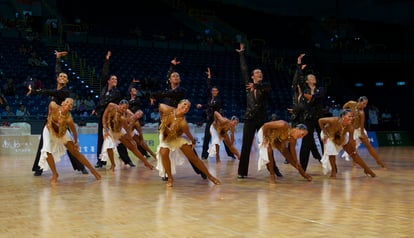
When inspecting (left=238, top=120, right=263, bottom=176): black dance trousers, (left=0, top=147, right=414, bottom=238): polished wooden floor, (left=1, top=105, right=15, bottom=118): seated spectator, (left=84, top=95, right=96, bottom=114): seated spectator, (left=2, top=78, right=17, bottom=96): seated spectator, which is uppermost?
(left=2, top=78, right=17, bottom=96): seated spectator

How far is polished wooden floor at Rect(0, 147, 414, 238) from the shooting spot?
16.0ft

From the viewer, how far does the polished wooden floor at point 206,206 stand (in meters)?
4.88

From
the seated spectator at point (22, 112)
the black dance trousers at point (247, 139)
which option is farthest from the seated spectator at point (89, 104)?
the black dance trousers at point (247, 139)

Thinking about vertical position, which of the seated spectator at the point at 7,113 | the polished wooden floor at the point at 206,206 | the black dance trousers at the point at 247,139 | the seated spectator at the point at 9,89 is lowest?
the polished wooden floor at the point at 206,206

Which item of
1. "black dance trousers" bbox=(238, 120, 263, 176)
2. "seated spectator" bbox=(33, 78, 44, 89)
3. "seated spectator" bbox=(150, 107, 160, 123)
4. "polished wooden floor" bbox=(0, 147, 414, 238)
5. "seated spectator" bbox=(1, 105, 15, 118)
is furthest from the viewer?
"seated spectator" bbox=(150, 107, 160, 123)

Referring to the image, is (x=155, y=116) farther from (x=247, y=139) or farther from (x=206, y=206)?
(x=206, y=206)

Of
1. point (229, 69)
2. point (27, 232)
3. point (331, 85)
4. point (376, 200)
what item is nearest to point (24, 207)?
point (27, 232)

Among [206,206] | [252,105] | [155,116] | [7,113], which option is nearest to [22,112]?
[7,113]

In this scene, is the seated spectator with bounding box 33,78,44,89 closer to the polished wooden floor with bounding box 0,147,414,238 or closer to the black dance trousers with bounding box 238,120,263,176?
the polished wooden floor with bounding box 0,147,414,238

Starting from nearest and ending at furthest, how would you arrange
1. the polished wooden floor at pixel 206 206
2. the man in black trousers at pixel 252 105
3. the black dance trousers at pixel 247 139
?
the polished wooden floor at pixel 206 206, the man in black trousers at pixel 252 105, the black dance trousers at pixel 247 139

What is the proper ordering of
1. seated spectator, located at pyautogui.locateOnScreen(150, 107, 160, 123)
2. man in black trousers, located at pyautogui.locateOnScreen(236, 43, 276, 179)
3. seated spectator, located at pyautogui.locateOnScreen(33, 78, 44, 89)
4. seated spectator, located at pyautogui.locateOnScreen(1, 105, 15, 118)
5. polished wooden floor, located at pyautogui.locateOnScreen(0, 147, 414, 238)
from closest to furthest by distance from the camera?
polished wooden floor, located at pyautogui.locateOnScreen(0, 147, 414, 238) < man in black trousers, located at pyautogui.locateOnScreen(236, 43, 276, 179) < seated spectator, located at pyautogui.locateOnScreen(1, 105, 15, 118) < seated spectator, located at pyautogui.locateOnScreen(33, 78, 44, 89) < seated spectator, located at pyautogui.locateOnScreen(150, 107, 160, 123)

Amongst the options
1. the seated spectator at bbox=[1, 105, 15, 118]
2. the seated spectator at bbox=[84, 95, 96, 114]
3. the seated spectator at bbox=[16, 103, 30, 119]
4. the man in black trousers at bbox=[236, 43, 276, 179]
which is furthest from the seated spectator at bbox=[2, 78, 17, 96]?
the man in black trousers at bbox=[236, 43, 276, 179]

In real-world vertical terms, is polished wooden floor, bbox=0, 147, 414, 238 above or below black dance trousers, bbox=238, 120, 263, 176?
below

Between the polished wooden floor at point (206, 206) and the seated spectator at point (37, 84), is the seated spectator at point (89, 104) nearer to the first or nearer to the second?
the seated spectator at point (37, 84)
